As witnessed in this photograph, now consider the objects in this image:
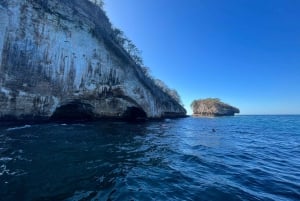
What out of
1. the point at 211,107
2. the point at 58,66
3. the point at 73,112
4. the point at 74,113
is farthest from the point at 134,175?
the point at 211,107

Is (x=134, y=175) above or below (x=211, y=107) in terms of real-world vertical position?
below

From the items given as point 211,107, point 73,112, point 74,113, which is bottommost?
point 74,113

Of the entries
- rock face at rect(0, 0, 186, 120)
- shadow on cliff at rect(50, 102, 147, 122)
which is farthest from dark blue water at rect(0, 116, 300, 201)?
shadow on cliff at rect(50, 102, 147, 122)

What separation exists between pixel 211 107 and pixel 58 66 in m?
95.4

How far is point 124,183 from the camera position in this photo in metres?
6.24

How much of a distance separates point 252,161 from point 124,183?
308 inches

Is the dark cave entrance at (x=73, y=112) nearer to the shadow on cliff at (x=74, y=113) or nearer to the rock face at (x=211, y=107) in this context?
the shadow on cliff at (x=74, y=113)

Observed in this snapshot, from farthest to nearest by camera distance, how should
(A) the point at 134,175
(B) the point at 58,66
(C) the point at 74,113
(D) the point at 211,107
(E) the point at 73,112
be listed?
1. (D) the point at 211,107
2. (C) the point at 74,113
3. (E) the point at 73,112
4. (B) the point at 58,66
5. (A) the point at 134,175

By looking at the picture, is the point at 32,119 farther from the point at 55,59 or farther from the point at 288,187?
the point at 288,187

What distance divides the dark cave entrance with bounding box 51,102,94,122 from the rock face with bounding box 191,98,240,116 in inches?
3433

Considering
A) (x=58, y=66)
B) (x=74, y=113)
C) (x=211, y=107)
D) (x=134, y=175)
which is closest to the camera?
(x=134, y=175)

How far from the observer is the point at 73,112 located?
95.2 ft

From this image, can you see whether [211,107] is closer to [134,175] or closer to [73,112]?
[73,112]

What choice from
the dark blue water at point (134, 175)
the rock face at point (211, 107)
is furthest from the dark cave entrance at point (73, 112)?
the rock face at point (211, 107)
